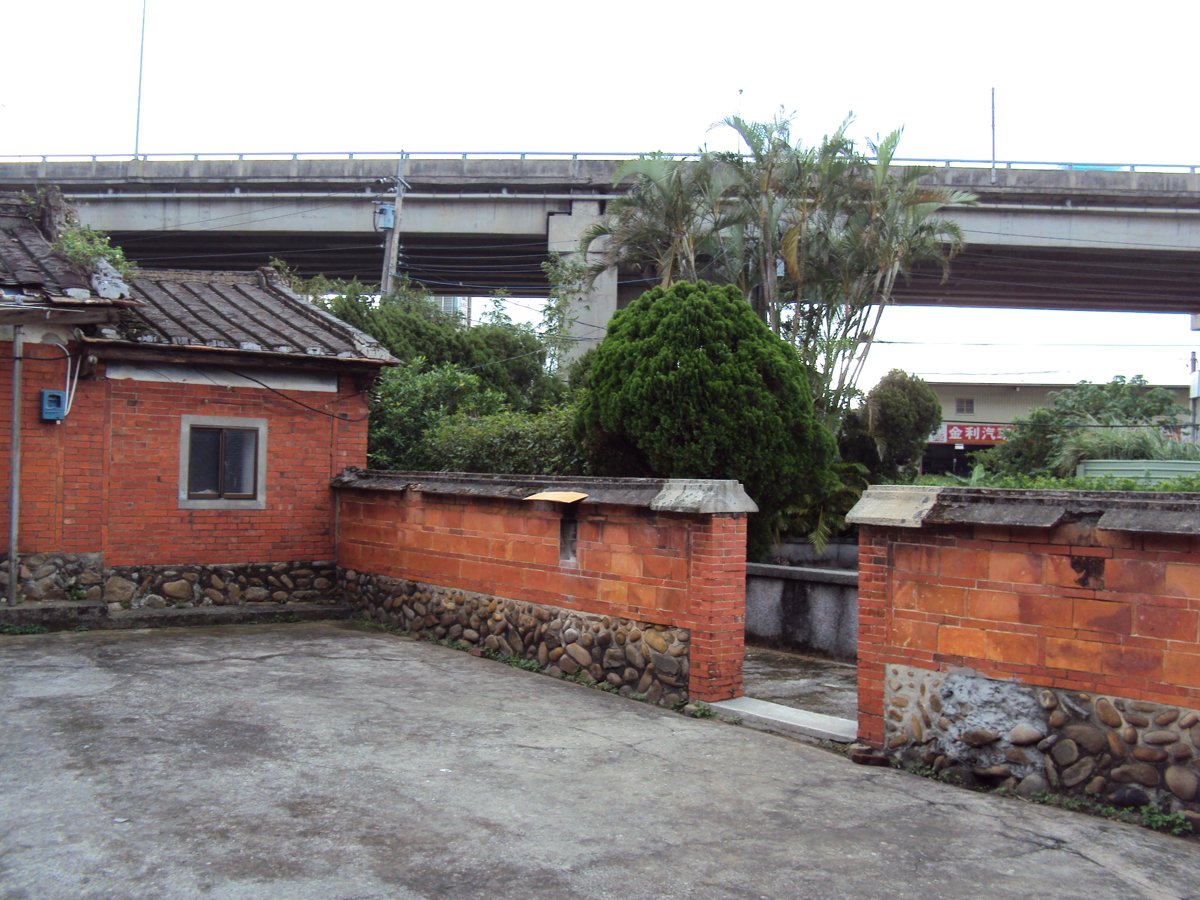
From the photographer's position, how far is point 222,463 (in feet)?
43.0

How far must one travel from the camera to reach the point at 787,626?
11.8 meters

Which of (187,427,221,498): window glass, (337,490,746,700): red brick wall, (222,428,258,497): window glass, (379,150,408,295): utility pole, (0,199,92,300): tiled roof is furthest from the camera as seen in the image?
(379,150,408,295): utility pole

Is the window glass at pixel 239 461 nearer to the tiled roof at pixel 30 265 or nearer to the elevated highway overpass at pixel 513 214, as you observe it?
the tiled roof at pixel 30 265

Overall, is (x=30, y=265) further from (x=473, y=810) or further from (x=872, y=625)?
(x=872, y=625)

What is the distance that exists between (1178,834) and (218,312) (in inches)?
484

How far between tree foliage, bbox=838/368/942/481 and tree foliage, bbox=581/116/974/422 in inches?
63.3

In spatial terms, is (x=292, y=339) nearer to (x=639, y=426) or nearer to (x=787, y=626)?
(x=639, y=426)

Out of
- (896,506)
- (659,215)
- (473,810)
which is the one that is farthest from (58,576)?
(659,215)

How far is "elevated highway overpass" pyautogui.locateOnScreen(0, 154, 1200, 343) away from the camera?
107ft

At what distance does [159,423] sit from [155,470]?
0.56m

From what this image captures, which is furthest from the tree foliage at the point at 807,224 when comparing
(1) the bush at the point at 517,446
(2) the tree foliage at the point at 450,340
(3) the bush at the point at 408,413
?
(1) the bush at the point at 517,446

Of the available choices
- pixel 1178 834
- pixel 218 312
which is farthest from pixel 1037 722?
pixel 218 312

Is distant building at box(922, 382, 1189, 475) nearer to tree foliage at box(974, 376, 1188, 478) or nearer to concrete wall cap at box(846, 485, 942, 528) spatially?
tree foliage at box(974, 376, 1188, 478)

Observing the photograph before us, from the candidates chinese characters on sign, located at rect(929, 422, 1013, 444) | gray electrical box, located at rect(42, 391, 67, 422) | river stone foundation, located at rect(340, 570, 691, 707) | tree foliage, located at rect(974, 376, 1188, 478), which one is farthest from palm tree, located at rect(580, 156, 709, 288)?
chinese characters on sign, located at rect(929, 422, 1013, 444)
